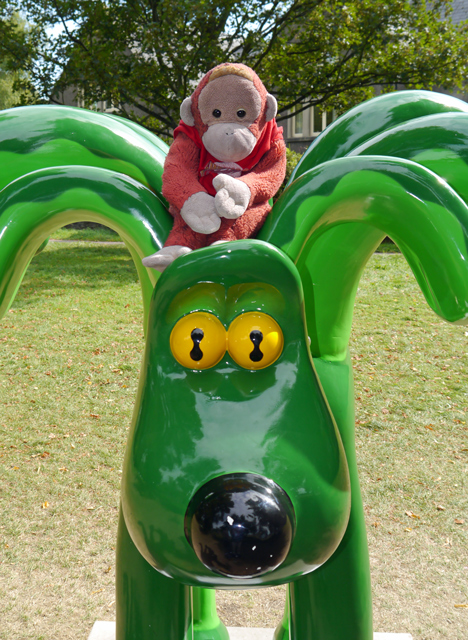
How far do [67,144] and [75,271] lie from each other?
31.2 ft

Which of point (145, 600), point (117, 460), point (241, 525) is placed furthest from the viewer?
point (117, 460)

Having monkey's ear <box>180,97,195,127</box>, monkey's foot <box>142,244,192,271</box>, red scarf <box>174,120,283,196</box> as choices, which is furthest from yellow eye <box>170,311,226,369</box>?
monkey's ear <box>180,97,195,127</box>

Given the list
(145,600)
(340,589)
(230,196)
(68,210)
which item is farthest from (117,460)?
(230,196)

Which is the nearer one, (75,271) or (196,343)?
(196,343)

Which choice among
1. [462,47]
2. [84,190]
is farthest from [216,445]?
[462,47]

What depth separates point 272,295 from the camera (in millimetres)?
1194

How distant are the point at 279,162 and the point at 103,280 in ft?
29.2

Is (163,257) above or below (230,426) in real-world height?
above

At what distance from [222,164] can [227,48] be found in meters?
7.68

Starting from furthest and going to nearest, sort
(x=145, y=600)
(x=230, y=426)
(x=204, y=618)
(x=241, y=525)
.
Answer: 1. (x=204, y=618)
2. (x=145, y=600)
3. (x=230, y=426)
4. (x=241, y=525)

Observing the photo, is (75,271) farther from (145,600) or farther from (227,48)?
(145,600)

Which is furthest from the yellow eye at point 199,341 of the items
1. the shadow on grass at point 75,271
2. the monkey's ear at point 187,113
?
the shadow on grass at point 75,271

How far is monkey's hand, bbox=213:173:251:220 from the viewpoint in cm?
141

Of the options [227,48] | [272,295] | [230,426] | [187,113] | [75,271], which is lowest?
[230,426]
